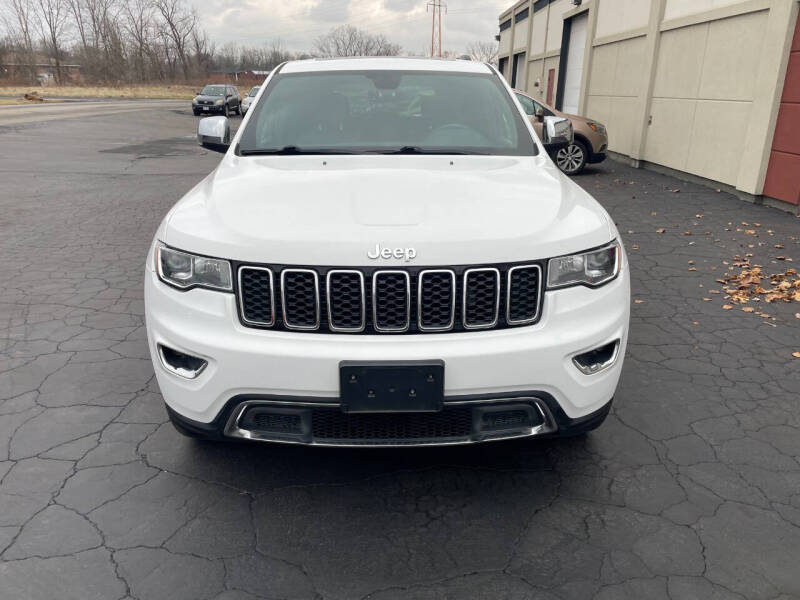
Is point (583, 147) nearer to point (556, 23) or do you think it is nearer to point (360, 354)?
point (360, 354)

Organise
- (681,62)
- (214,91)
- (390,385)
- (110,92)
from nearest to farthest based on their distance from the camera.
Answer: (390,385) → (681,62) → (214,91) → (110,92)

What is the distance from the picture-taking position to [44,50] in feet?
229

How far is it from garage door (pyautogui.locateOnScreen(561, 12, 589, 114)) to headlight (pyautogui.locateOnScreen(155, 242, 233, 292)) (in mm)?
18051

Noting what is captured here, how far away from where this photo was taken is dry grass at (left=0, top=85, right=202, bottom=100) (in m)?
54.3

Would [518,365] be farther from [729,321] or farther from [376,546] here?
[729,321]

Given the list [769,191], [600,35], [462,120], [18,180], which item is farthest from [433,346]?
[600,35]

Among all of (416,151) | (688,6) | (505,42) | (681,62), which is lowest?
(416,151)

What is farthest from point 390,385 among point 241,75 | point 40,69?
point 241,75

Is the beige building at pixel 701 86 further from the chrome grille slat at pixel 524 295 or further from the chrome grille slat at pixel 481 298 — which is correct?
the chrome grille slat at pixel 481 298

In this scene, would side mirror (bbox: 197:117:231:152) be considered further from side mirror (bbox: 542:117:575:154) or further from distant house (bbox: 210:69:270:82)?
distant house (bbox: 210:69:270:82)

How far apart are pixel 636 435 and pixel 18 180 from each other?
12.1 m

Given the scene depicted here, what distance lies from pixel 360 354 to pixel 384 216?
1.84ft

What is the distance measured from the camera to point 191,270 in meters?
2.47

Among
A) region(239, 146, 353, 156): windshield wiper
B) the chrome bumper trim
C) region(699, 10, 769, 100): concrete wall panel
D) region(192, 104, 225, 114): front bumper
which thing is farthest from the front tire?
region(192, 104, 225, 114): front bumper
